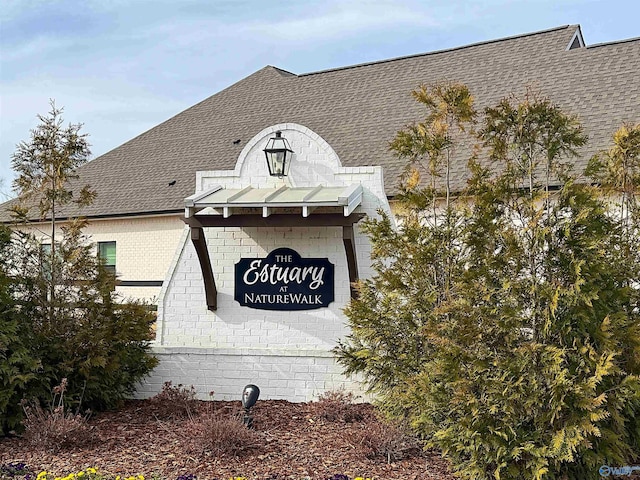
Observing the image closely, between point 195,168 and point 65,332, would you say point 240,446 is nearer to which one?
point 65,332

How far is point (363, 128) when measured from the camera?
18.5m

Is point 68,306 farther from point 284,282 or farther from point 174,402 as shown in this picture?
point 284,282

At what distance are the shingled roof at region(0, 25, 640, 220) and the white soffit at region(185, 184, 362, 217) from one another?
13.7 ft

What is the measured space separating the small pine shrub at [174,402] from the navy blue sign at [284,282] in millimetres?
1681

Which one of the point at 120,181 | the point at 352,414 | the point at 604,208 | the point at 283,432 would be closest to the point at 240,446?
the point at 283,432

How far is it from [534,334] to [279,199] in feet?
14.2

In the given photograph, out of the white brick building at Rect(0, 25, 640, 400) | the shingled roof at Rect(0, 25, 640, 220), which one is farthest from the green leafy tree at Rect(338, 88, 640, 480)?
the shingled roof at Rect(0, 25, 640, 220)

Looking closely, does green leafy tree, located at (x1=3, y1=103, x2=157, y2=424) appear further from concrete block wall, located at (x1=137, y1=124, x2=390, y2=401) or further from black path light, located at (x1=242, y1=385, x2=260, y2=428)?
black path light, located at (x1=242, y1=385, x2=260, y2=428)

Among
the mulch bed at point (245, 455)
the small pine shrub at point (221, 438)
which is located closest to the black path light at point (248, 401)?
the mulch bed at point (245, 455)

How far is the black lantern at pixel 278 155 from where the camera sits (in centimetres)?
1031

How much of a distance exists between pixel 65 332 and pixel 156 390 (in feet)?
5.79

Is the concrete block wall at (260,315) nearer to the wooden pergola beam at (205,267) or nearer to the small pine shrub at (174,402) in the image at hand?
Answer: the wooden pergola beam at (205,267)

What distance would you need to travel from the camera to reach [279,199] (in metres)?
9.70

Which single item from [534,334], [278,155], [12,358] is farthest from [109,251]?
[534,334]
